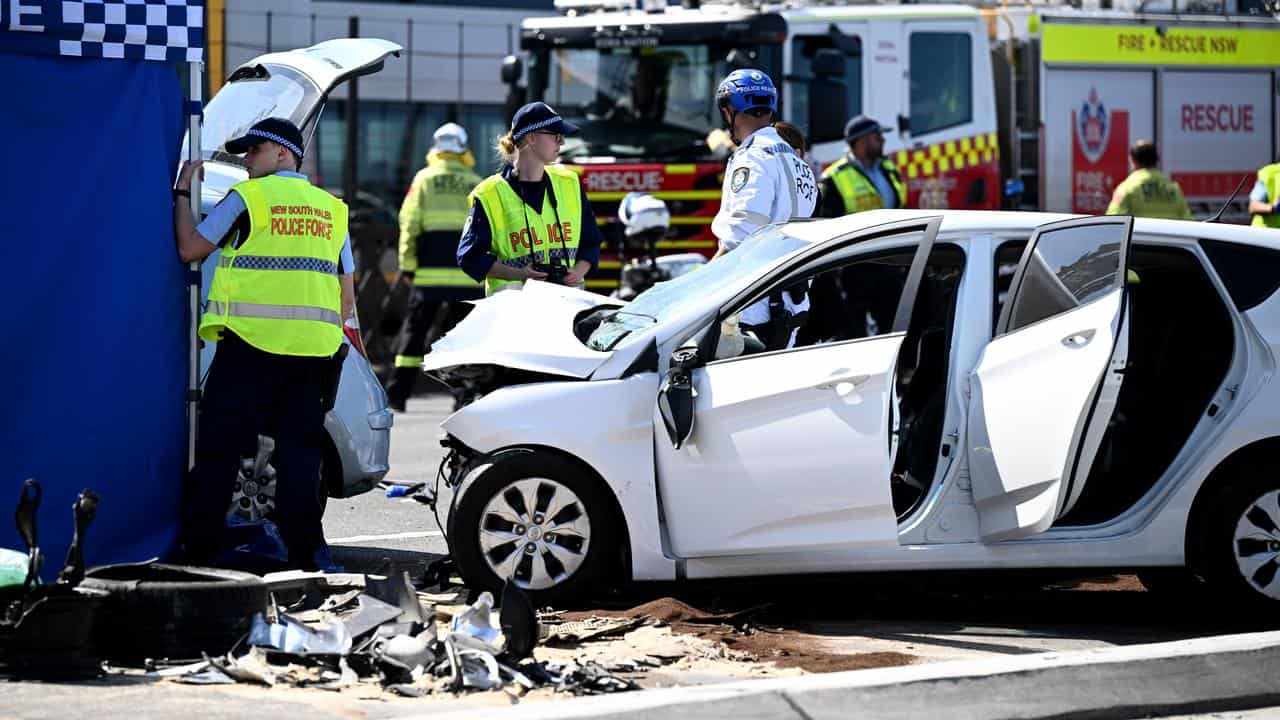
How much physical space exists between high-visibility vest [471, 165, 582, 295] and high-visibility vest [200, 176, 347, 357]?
132cm

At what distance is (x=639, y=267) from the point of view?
14.0m

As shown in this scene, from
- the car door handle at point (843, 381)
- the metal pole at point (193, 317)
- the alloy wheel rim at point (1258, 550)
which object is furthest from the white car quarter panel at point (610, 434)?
the alloy wheel rim at point (1258, 550)

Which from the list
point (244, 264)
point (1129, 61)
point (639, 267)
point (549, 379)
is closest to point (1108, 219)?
point (549, 379)

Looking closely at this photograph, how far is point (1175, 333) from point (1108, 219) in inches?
28.3

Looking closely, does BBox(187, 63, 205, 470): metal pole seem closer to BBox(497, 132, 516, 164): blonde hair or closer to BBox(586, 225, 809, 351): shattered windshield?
BBox(586, 225, 809, 351): shattered windshield

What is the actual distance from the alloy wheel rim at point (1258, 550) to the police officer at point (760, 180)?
6.92 feet

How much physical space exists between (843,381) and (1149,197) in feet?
27.4

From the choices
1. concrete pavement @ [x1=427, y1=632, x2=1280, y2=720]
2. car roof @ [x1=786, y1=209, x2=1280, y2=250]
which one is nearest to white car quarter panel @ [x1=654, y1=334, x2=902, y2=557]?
car roof @ [x1=786, y1=209, x2=1280, y2=250]

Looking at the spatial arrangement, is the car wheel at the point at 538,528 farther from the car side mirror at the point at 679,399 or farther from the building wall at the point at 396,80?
the building wall at the point at 396,80

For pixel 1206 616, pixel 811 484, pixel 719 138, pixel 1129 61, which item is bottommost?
A: pixel 1206 616

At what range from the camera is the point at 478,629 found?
19.7 feet

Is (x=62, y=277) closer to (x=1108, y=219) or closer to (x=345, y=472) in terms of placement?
(x=345, y=472)

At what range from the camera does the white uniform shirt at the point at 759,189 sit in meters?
8.52

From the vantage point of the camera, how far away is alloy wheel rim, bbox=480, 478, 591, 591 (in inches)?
273
